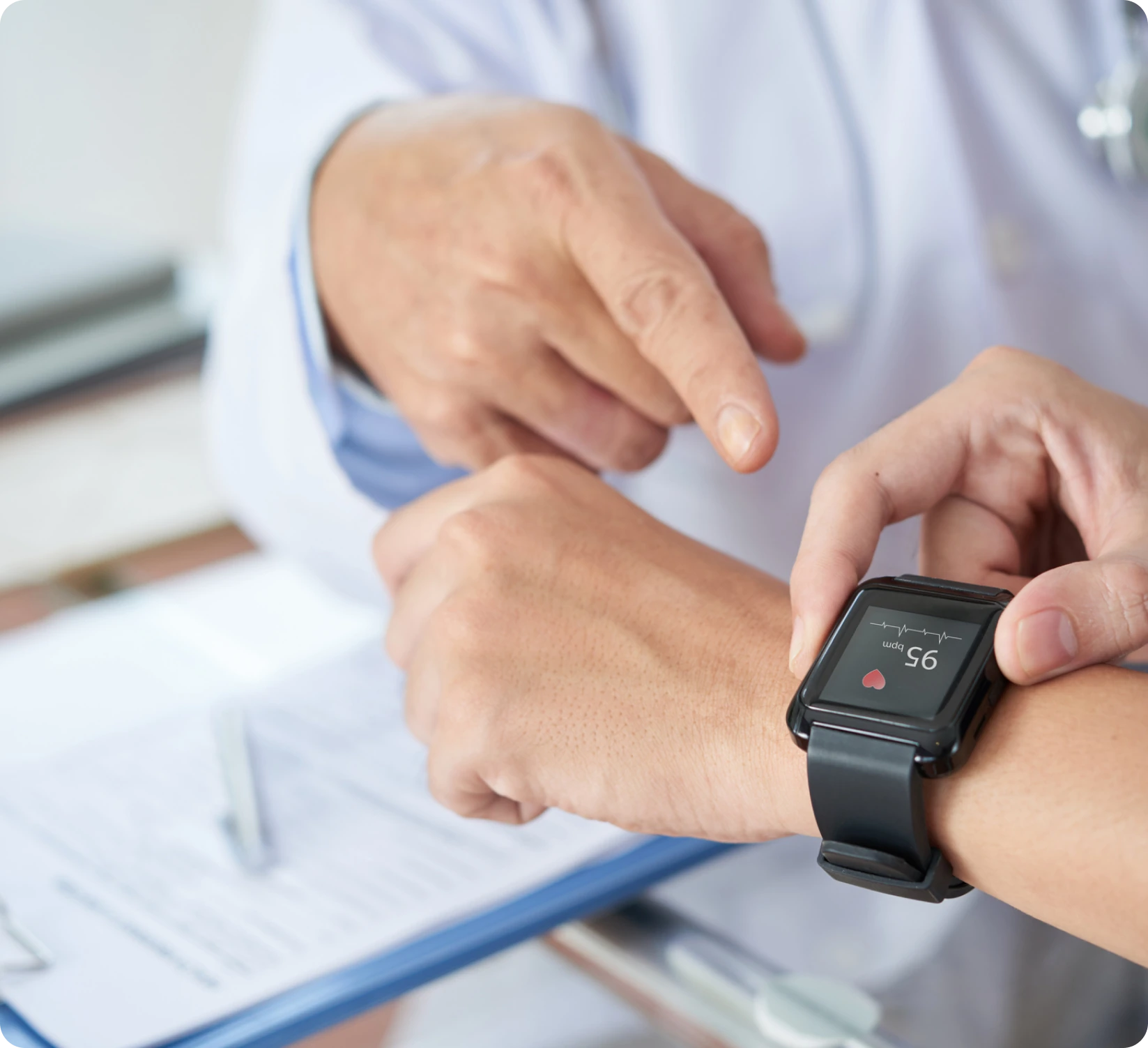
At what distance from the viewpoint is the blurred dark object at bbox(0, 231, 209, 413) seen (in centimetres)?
297

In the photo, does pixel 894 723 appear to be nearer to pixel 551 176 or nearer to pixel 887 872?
pixel 887 872

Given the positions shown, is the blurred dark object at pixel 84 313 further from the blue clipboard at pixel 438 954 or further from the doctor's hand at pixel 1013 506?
the doctor's hand at pixel 1013 506

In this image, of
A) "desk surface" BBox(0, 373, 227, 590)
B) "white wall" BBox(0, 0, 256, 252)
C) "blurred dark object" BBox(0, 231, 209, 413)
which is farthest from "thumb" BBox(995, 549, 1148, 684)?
"white wall" BBox(0, 0, 256, 252)

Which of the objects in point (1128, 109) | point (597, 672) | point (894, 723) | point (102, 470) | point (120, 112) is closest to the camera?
point (894, 723)

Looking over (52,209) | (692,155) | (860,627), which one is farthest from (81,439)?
(860,627)

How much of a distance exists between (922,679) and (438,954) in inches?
10.6

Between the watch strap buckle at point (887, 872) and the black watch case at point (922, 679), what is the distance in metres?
0.04

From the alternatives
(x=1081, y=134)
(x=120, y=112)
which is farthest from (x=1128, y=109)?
(x=120, y=112)

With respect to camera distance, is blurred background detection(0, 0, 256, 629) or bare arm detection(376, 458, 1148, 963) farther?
blurred background detection(0, 0, 256, 629)

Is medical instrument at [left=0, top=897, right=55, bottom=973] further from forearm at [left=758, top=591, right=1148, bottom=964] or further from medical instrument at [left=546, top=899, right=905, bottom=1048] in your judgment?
forearm at [left=758, top=591, right=1148, bottom=964]

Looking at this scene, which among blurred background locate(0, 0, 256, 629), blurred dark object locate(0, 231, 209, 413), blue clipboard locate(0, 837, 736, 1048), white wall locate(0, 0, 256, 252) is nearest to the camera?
blue clipboard locate(0, 837, 736, 1048)

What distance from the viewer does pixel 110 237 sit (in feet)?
11.6

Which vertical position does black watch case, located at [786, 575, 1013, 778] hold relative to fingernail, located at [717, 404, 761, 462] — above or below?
below

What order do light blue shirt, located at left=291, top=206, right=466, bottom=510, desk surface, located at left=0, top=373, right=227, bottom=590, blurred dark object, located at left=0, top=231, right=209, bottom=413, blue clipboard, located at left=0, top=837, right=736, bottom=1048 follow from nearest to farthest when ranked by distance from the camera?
blue clipboard, located at left=0, top=837, right=736, bottom=1048
light blue shirt, located at left=291, top=206, right=466, bottom=510
desk surface, located at left=0, top=373, right=227, bottom=590
blurred dark object, located at left=0, top=231, right=209, bottom=413
